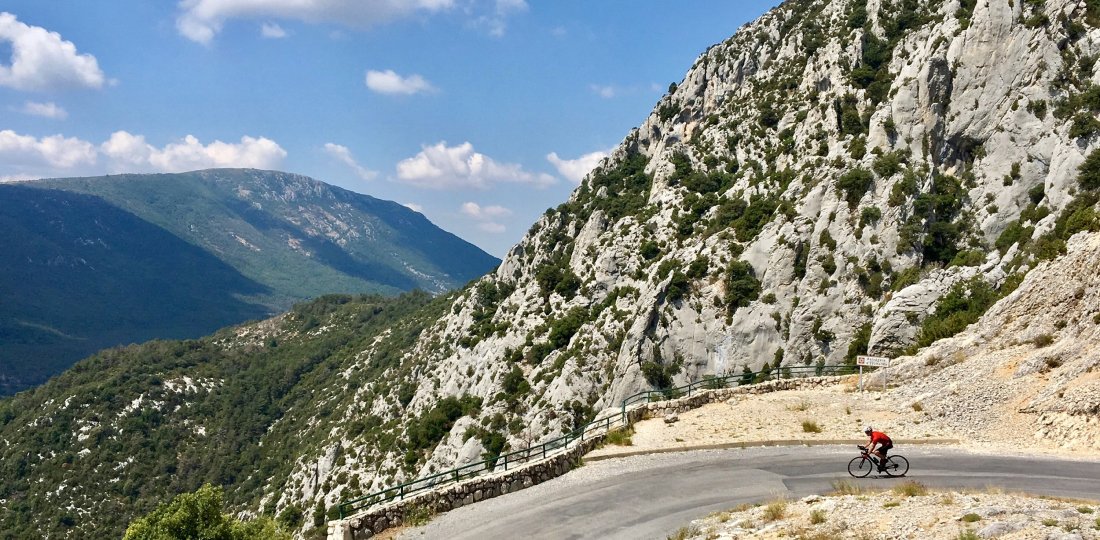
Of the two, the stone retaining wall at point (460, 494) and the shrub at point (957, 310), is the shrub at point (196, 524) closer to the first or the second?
the stone retaining wall at point (460, 494)

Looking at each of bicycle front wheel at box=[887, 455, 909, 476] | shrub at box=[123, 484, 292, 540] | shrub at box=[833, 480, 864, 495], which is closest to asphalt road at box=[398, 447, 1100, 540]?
bicycle front wheel at box=[887, 455, 909, 476]

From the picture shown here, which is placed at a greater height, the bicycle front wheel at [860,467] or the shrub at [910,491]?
the shrub at [910,491]

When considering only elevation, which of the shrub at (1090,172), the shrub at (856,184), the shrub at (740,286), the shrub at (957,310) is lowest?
the shrub at (957,310)

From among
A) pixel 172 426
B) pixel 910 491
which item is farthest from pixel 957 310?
pixel 172 426

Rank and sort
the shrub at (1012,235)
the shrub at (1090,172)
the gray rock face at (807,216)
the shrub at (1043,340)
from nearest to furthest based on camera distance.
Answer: the shrub at (1043,340), the shrub at (1090,172), the shrub at (1012,235), the gray rock face at (807,216)

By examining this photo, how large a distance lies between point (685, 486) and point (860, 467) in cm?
568

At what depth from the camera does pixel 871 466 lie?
19.2 metres

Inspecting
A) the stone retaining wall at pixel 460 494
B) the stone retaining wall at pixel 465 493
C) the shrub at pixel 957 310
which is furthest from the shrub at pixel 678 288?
the stone retaining wall at pixel 460 494

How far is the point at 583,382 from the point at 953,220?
3484 centimetres

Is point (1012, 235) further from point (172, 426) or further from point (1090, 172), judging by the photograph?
point (172, 426)

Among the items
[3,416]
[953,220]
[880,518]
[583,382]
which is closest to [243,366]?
[3,416]

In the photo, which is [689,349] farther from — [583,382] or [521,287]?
[521,287]

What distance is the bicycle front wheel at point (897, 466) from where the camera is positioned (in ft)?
62.6

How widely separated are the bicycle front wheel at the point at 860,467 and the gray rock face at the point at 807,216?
14.0 meters
